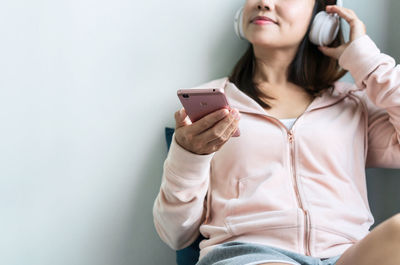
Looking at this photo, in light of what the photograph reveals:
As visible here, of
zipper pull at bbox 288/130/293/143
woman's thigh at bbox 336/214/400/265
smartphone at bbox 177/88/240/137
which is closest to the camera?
woman's thigh at bbox 336/214/400/265

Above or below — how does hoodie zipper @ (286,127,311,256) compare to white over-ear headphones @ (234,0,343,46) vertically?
below

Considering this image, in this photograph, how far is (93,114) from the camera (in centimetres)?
133

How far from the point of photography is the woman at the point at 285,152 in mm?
1031

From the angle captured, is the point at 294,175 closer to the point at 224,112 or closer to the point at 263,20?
the point at 224,112

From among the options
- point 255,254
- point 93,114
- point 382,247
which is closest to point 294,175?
point 255,254

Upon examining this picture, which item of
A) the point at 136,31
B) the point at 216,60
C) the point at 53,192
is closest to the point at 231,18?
the point at 216,60

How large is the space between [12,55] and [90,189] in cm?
42

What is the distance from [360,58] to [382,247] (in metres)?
0.58

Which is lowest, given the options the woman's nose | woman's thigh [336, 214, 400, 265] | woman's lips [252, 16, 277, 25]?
woman's thigh [336, 214, 400, 265]

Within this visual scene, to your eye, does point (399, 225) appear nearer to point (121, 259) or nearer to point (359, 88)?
point (359, 88)

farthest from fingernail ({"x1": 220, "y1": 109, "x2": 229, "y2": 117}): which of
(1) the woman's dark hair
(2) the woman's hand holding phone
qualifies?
(1) the woman's dark hair

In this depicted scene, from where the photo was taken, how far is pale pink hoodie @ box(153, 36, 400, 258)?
1.05 m

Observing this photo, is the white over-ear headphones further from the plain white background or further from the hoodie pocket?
the hoodie pocket

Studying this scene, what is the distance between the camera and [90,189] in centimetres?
132
